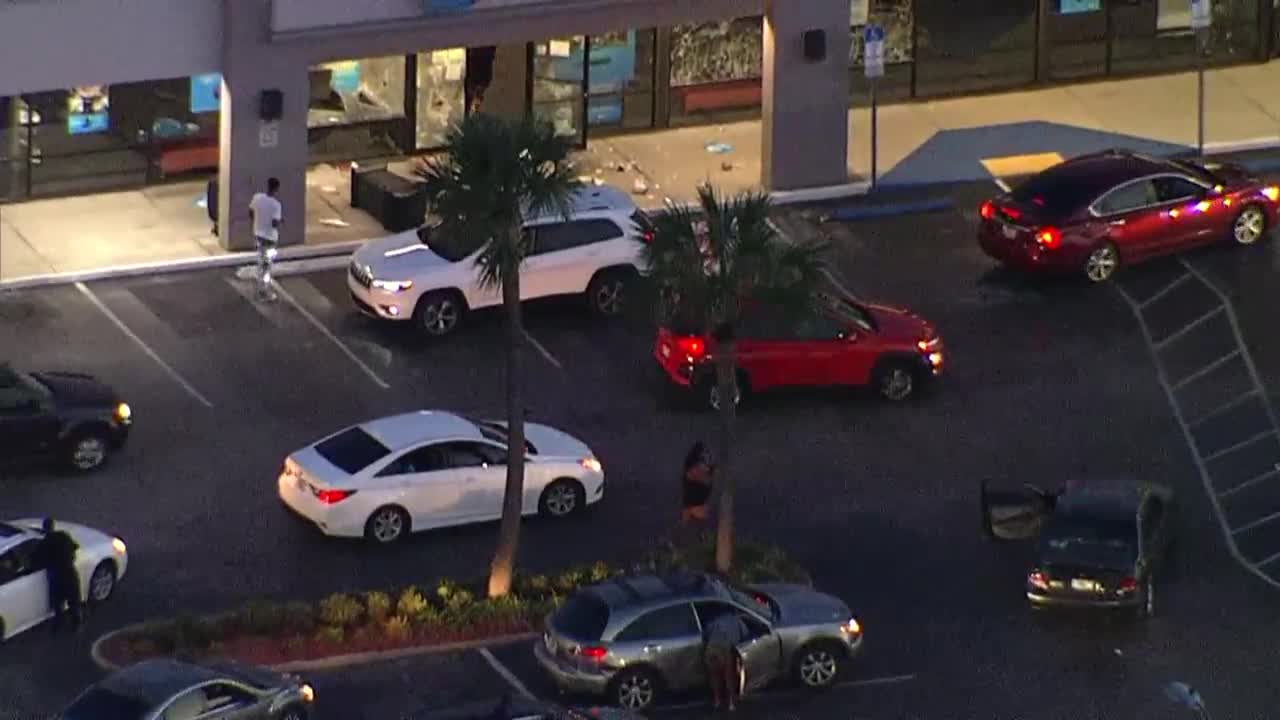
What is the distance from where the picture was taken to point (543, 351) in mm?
43562

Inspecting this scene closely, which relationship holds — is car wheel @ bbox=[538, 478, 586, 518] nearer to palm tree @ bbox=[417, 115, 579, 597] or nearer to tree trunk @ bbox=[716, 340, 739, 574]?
tree trunk @ bbox=[716, 340, 739, 574]

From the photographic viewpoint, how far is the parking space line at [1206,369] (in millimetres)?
42969

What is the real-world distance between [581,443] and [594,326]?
516cm

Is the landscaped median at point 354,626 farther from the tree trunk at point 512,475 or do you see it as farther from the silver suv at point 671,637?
the silver suv at point 671,637

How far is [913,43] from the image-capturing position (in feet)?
175

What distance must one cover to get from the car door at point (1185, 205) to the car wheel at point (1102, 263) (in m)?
0.79

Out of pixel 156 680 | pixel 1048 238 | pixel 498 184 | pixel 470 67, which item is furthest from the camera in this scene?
pixel 470 67

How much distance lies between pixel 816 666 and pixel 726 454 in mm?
3134

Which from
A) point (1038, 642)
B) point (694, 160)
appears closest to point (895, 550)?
point (1038, 642)

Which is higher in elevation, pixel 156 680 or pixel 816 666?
pixel 156 680

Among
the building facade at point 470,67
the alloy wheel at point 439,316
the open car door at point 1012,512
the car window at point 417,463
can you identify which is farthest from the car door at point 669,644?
the building facade at point 470,67

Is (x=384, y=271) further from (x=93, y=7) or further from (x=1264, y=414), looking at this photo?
(x=1264, y=414)

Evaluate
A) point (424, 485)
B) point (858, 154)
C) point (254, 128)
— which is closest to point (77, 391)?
point (424, 485)

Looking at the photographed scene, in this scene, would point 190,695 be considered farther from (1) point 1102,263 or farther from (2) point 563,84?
(2) point 563,84
